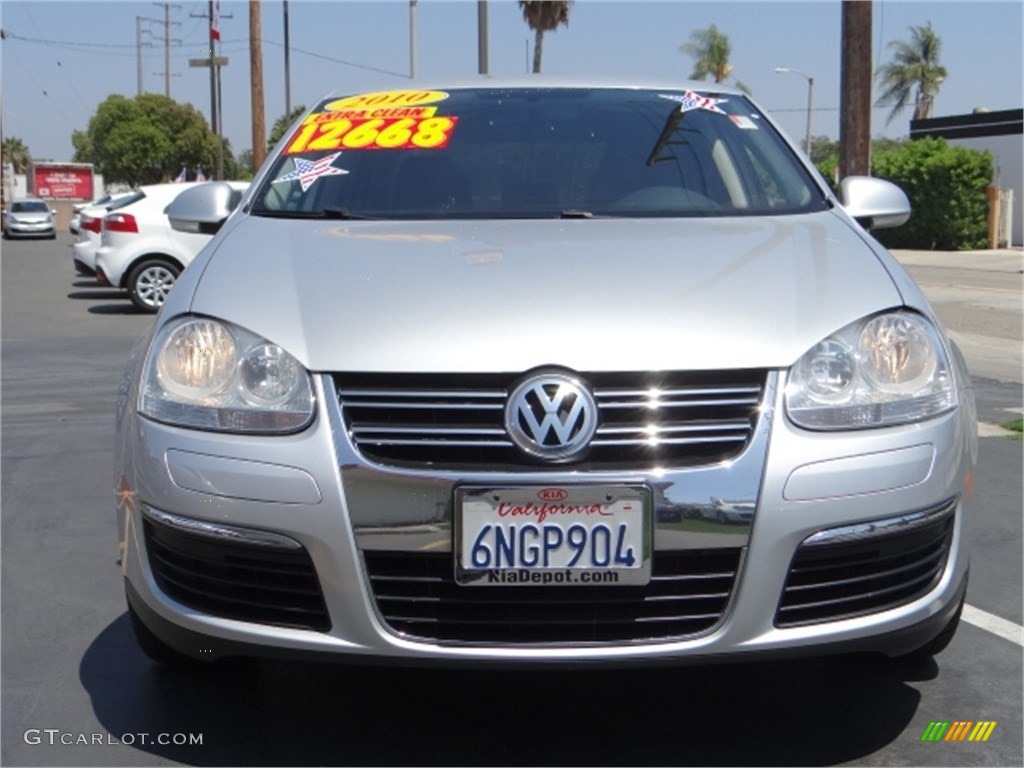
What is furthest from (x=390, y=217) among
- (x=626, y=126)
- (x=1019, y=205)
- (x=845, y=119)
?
(x=1019, y=205)

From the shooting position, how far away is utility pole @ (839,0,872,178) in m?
13.7

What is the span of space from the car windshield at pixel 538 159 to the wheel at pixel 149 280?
12279mm

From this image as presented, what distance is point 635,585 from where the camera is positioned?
9.04ft

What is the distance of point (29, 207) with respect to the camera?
157 ft

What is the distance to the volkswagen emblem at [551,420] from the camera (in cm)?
272

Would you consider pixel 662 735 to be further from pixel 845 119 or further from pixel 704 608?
pixel 845 119

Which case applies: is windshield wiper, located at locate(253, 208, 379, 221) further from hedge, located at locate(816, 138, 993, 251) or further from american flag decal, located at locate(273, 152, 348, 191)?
hedge, located at locate(816, 138, 993, 251)

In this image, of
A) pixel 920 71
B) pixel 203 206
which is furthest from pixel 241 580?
pixel 920 71

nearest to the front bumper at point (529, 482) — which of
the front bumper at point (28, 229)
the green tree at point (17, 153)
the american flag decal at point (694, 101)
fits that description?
the american flag decal at point (694, 101)

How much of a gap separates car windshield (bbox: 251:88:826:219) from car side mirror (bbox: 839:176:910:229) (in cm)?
25

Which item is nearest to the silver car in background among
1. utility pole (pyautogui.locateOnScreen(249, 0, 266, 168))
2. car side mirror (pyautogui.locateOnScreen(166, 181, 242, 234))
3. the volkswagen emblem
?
utility pole (pyautogui.locateOnScreen(249, 0, 266, 168))

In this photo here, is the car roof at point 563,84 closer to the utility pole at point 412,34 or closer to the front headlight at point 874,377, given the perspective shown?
the front headlight at point 874,377

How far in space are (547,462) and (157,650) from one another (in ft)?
4.10

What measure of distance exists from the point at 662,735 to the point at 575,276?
1.07 meters
